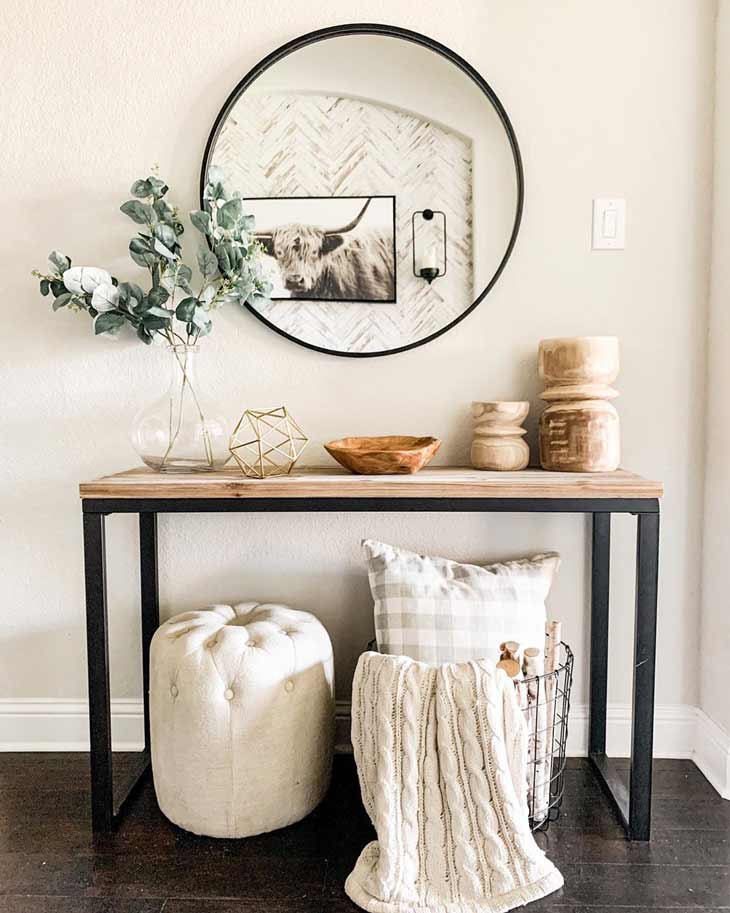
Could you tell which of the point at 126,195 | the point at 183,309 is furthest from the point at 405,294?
the point at 126,195

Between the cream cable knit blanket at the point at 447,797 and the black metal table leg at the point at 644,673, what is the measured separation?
10.3 inches

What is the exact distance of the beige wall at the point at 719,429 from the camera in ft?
5.30

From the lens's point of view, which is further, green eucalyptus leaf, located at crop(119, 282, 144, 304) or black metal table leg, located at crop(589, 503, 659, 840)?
green eucalyptus leaf, located at crop(119, 282, 144, 304)

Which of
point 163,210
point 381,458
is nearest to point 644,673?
point 381,458

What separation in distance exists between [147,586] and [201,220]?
33.1 inches

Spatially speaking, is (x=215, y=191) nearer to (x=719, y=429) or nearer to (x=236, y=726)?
(x=236, y=726)

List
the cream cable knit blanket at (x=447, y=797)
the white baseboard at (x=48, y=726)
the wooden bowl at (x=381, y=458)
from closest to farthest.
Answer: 1. the cream cable knit blanket at (x=447, y=797)
2. the wooden bowl at (x=381, y=458)
3. the white baseboard at (x=48, y=726)

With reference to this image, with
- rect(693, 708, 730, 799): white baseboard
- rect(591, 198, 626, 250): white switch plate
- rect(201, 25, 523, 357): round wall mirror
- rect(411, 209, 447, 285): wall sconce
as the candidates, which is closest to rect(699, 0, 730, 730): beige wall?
rect(693, 708, 730, 799): white baseboard

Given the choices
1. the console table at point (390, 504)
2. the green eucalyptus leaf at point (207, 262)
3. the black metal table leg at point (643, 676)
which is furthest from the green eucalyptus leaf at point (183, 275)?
the black metal table leg at point (643, 676)

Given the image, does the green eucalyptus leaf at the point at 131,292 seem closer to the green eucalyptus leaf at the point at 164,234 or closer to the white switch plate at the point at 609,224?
the green eucalyptus leaf at the point at 164,234

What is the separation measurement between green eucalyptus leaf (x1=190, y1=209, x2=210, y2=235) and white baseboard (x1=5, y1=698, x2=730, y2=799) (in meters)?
1.13

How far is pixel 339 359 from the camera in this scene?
5.73ft

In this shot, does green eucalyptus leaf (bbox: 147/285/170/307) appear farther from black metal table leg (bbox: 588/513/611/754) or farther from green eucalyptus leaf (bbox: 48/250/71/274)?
black metal table leg (bbox: 588/513/611/754)

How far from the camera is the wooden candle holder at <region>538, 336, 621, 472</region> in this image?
5.02ft
